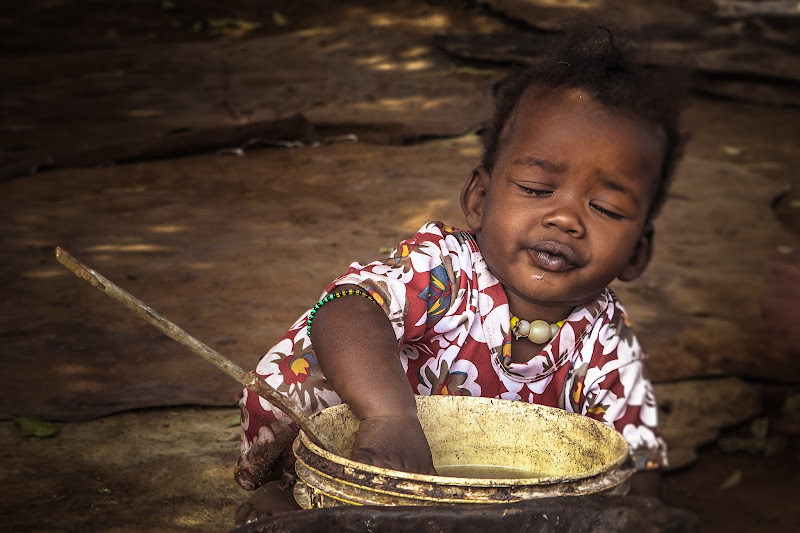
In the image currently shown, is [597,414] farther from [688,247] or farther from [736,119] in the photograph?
[736,119]

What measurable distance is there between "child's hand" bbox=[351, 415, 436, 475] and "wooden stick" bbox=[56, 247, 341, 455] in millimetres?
77

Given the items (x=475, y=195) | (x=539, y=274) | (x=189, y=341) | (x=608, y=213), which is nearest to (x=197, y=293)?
(x=475, y=195)

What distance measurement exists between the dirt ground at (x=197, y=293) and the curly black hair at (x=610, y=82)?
1.09 metres

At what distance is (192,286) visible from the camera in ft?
11.3

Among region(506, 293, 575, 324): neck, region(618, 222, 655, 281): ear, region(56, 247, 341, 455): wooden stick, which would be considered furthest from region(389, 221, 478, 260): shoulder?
region(56, 247, 341, 455): wooden stick

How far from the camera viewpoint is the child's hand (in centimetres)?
155

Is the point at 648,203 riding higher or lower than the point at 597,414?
higher

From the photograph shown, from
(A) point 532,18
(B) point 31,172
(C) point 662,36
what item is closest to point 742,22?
(C) point 662,36

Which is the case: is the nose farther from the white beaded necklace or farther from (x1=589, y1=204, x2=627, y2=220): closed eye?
the white beaded necklace

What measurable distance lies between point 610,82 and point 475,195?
0.41 meters

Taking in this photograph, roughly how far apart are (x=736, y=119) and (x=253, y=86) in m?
3.70

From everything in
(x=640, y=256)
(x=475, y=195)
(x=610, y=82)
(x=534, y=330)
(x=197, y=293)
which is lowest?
(x=197, y=293)

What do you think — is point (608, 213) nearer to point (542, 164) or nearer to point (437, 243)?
point (542, 164)

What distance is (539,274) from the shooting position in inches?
Answer: 78.2
